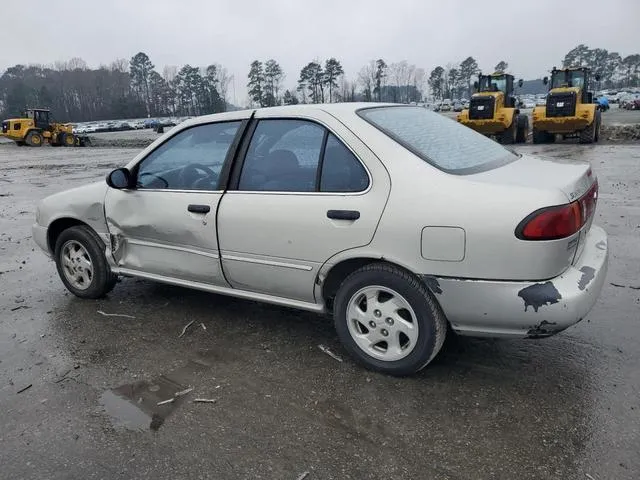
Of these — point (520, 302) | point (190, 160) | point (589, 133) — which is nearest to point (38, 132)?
point (589, 133)

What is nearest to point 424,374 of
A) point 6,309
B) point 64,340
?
point 64,340

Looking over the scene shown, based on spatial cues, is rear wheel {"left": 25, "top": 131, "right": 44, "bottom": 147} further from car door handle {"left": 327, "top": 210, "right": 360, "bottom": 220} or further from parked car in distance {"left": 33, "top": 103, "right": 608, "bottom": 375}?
car door handle {"left": 327, "top": 210, "right": 360, "bottom": 220}

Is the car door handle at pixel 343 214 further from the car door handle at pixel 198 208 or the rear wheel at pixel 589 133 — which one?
the rear wheel at pixel 589 133

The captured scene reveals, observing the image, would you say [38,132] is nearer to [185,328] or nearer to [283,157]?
[185,328]

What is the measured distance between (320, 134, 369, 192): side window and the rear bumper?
28.5 inches

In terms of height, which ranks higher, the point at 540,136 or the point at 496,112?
the point at 496,112

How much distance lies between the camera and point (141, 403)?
2982mm

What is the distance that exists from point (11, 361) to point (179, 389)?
1360mm

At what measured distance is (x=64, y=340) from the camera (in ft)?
12.7

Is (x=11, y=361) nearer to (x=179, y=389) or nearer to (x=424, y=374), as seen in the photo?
(x=179, y=389)

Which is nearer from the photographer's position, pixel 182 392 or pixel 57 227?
pixel 182 392

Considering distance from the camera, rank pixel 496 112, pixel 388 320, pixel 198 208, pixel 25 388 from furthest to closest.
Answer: pixel 496 112 → pixel 198 208 → pixel 25 388 → pixel 388 320

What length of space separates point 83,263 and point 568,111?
1840 cm

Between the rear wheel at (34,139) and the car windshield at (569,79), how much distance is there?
30932 mm
